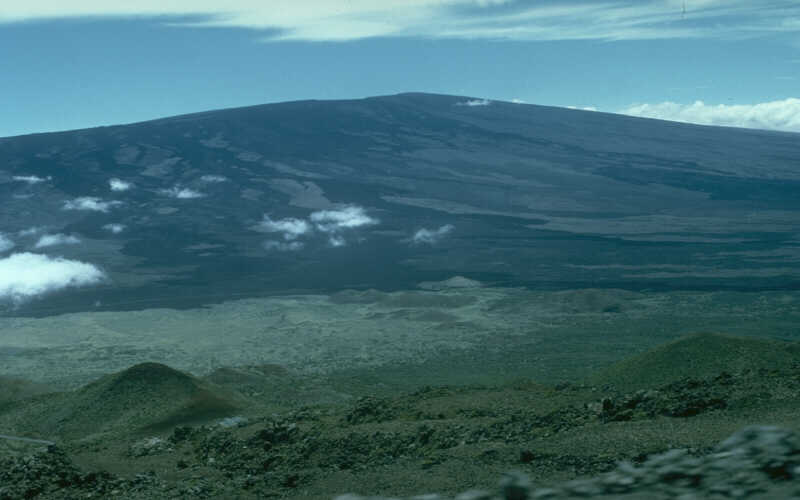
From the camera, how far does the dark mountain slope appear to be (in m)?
46.1

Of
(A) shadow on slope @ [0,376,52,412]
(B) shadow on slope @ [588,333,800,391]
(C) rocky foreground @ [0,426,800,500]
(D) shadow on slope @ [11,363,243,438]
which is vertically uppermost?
(C) rocky foreground @ [0,426,800,500]

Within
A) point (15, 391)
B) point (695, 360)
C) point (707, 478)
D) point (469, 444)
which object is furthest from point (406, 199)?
point (707, 478)

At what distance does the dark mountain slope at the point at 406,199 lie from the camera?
46.1m

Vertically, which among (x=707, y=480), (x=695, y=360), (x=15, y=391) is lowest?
(x=15, y=391)

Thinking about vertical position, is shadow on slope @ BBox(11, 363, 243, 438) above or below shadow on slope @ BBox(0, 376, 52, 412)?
above

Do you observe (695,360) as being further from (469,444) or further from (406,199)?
(406,199)

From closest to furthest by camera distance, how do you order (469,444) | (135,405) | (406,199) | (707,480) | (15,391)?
(707,480) < (469,444) < (135,405) < (15,391) < (406,199)

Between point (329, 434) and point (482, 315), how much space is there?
2475 cm

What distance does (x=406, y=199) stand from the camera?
69.4 metres

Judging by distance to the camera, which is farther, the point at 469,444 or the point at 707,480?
the point at 469,444

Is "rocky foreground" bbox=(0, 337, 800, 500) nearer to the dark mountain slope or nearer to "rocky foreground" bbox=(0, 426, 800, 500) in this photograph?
"rocky foreground" bbox=(0, 426, 800, 500)

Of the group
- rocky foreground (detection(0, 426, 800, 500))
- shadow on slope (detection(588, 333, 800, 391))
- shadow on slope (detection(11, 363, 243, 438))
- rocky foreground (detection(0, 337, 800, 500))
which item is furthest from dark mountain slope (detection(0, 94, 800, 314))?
rocky foreground (detection(0, 426, 800, 500))

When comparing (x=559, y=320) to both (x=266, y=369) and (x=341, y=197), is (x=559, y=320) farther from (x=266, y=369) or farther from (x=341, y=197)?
(x=341, y=197)

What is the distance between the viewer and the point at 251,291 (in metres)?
42.8
